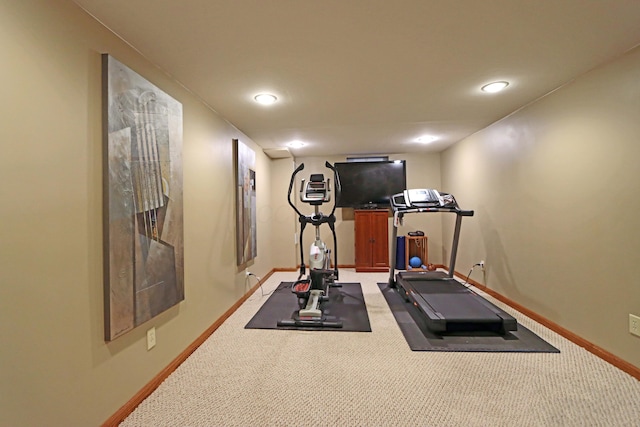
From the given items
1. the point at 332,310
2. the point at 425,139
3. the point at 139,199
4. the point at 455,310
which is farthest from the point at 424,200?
the point at 139,199

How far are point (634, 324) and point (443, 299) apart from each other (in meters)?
1.38

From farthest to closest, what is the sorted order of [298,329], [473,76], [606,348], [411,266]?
[411,266] < [298,329] < [473,76] < [606,348]

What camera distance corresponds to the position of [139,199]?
160cm

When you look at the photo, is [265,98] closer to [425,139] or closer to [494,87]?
[494,87]

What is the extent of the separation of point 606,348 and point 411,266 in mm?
2920

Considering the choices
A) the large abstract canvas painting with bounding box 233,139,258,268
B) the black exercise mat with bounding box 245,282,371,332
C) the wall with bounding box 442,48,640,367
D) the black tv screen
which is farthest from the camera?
the black tv screen

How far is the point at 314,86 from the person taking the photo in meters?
2.24

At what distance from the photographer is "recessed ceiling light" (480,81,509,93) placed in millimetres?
2257

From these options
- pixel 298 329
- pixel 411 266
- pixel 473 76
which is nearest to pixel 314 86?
pixel 473 76

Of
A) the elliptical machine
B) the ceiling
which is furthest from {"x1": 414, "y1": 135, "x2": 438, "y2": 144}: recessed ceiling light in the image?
the elliptical machine

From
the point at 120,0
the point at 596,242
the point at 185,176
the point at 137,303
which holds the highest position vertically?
the point at 120,0

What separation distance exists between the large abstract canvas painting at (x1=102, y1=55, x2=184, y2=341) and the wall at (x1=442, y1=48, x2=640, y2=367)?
10.3ft

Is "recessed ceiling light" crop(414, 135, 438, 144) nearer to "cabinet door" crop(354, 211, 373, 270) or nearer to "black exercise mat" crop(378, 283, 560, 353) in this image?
"cabinet door" crop(354, 211, 373, 270)

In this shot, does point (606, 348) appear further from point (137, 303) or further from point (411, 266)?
point (137, 303)
